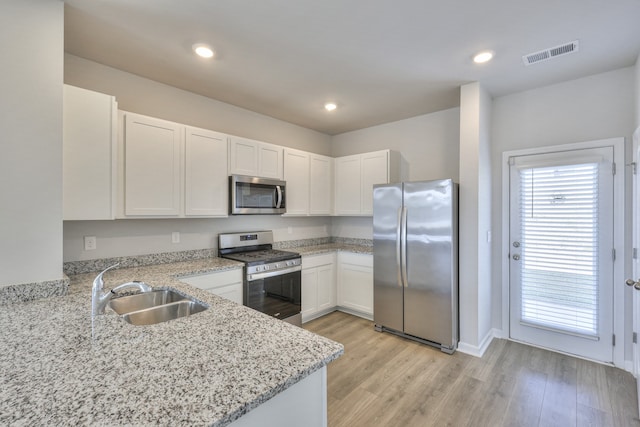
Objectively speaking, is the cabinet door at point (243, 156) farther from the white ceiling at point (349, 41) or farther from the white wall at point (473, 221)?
the white wall at point (473, 221)

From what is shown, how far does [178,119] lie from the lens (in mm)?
3096

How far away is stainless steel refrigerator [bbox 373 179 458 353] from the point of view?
294cm

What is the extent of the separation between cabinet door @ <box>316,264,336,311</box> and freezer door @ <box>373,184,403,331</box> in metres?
0.70

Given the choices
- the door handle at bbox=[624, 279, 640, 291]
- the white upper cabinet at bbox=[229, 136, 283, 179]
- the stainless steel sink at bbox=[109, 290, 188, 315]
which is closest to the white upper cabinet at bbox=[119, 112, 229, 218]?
the white upper cabinet at bbox=[229, 136, 283, 179]

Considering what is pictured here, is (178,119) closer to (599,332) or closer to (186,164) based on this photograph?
(186,164)

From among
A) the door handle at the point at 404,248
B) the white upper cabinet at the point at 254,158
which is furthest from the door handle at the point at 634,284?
the white upper cabinet at the point at 254,158

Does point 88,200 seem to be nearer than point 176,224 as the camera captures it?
Yes

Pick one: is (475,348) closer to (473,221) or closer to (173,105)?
(473,221)

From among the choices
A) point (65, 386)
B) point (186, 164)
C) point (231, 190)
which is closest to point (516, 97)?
point (231, 190)

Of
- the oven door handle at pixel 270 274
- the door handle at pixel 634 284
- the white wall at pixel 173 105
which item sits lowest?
the oven door handle at pixel 270 274

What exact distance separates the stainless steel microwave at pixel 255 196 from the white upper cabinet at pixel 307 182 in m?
0.24

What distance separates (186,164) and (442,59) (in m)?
2.53

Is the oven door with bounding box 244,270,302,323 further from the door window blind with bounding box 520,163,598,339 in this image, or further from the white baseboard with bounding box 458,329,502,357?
the door window blind with bounding box 520,163,598,339

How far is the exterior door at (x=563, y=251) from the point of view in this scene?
272cm
